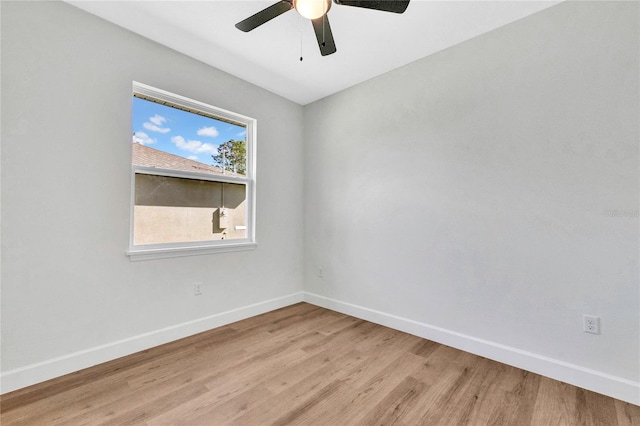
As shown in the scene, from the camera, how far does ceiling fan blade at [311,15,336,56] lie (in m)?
1.69

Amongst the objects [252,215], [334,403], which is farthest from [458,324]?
[252,215]

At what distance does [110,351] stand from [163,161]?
1601 millimetres

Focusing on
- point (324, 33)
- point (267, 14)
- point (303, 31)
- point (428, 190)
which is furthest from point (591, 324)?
point (303, 31)

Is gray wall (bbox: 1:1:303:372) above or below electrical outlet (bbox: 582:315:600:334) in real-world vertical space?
above

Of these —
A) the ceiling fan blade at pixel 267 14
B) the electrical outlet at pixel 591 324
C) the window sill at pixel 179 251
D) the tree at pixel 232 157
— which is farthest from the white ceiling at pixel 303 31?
the electrical outlet at pixel 591 324

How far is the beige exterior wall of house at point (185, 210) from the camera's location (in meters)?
2.45

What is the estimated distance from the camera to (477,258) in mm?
2324

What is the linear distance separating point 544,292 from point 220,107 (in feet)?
10.6

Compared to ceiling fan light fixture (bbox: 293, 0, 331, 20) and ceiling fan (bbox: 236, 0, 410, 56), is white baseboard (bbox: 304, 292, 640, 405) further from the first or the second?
ceiling fan light fixture (bbox: 293, 0, 331, 20)

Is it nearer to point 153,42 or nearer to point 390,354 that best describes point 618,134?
point 390,354

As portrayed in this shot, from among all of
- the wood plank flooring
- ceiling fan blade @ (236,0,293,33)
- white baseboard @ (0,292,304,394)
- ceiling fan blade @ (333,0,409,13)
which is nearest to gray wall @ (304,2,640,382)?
the wood plank flooring

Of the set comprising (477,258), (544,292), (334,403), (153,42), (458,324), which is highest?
(153,42)

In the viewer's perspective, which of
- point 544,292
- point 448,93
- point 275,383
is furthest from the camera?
point 448,93

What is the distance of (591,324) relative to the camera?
185 centimetres
